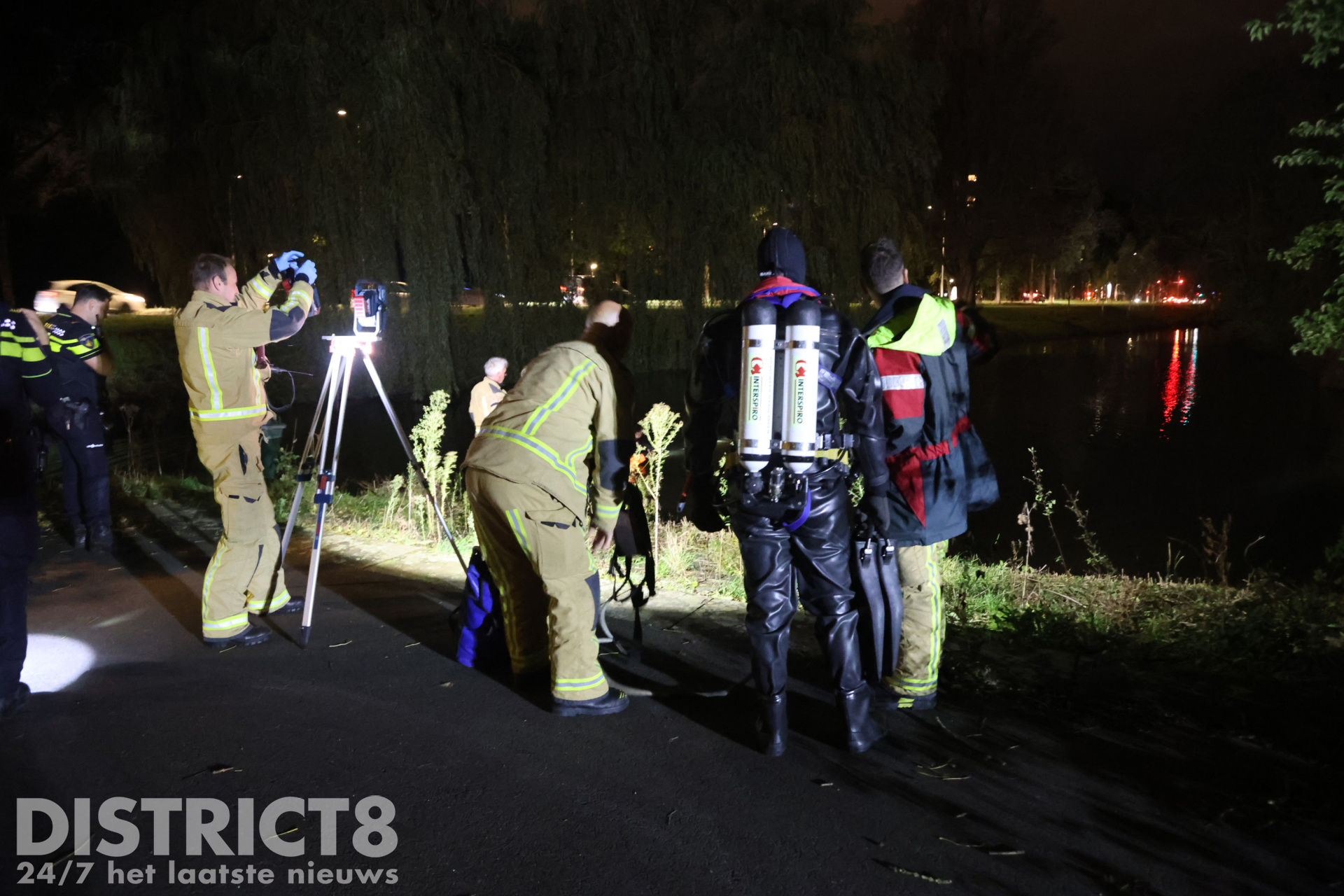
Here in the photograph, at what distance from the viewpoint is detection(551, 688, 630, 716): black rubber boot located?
3.84 metres

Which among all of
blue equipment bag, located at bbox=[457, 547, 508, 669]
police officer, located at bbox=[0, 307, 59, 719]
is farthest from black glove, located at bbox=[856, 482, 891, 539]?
police officer, located at bbox=[0, 307, 59, 719]

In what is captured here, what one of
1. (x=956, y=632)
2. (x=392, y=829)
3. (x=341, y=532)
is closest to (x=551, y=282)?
(x=341, y=532)

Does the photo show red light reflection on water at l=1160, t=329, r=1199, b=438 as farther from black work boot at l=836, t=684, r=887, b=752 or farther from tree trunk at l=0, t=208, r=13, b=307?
tree trunk at l=0, t=208, r=13, b=307

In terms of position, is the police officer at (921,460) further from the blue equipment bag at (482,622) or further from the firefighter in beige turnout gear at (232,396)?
the firefighter in beige turnout gear at (232,396)

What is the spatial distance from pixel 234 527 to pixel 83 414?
3.38 metres

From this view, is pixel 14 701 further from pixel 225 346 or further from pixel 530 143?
pixel 530 143

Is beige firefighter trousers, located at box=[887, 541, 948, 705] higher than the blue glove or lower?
lower

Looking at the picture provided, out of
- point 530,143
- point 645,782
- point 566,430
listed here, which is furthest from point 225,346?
point 530,143

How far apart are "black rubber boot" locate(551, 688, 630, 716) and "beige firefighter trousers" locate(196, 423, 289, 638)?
1994 mm

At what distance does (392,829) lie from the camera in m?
3.06

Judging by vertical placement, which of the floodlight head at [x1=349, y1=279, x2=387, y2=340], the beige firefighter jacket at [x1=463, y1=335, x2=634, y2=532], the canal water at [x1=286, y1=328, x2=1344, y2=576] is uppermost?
the floodlight head at [x1=349, y1=279, x2=387, y2=340]

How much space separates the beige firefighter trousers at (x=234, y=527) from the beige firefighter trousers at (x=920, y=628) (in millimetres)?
3304

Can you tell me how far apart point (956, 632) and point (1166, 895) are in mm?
2281

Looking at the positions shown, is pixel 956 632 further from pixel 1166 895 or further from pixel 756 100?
pixel 756 100
